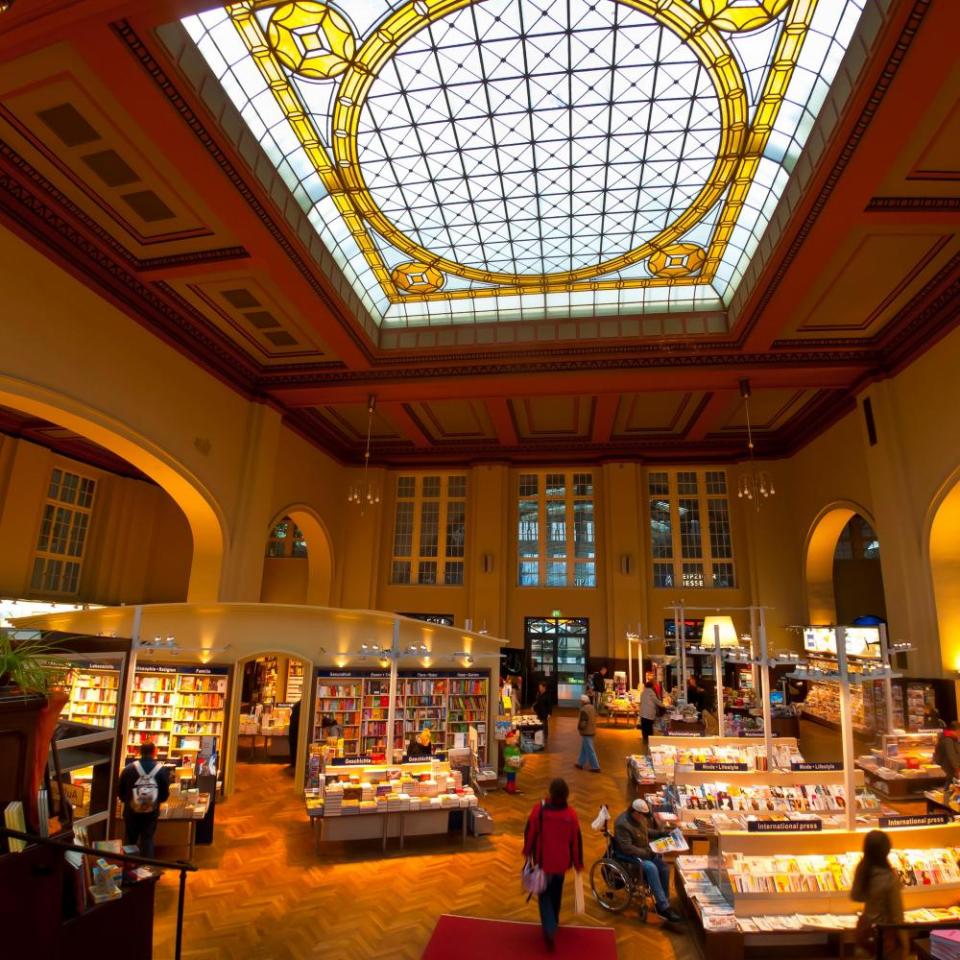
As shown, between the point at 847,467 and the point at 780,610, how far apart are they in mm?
4940

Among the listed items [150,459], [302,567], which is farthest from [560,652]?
[150,459]

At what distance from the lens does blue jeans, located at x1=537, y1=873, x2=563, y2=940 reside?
489 cm

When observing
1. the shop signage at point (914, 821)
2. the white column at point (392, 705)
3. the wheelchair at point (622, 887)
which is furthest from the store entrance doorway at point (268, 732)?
the shop signage at point (914, 821)

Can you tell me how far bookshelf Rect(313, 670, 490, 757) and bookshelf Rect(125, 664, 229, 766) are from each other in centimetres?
156

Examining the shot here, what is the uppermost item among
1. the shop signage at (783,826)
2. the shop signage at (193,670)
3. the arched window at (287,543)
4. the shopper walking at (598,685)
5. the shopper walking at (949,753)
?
the arched window at (287,543)

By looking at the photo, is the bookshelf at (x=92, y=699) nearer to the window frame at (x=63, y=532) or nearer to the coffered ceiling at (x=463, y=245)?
the coffered ceiling at (x=463, y=245)

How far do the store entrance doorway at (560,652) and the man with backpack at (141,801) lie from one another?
13376 mm

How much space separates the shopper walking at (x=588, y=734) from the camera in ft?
35.2

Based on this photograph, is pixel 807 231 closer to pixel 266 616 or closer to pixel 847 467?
pixel 847 467

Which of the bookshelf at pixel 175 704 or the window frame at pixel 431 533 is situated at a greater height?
the window frame at pixel 431 533

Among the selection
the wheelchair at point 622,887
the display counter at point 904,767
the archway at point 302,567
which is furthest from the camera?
the archway at point 302,567

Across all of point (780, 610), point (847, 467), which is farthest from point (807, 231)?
point (780, 610)

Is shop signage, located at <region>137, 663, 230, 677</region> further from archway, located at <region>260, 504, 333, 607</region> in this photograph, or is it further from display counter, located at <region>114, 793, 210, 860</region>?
archway, located at <region>260, 504, 333, 607</region>

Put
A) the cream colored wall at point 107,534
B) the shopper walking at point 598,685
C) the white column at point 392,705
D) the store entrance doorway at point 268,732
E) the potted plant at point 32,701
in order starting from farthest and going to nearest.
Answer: the shopper walking at point 598,685 < the cream colored wall at point 107,534 < the store entrance doorway at point 268,732 < the white column at point 392,705 < the potted plant at point 32,701
